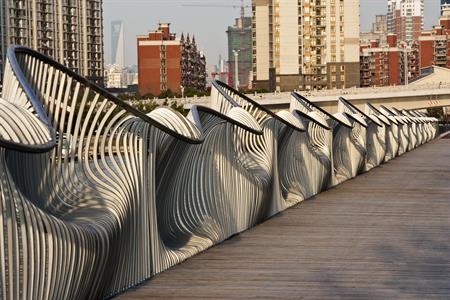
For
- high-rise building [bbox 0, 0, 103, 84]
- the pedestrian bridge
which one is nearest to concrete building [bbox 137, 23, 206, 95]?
high-rise building [bbox 0, 0, 103, 84]

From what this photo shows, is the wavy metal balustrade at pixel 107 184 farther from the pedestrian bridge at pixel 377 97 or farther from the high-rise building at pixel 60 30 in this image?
the high-rise building at pixel 60 30

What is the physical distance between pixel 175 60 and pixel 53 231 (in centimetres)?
16343

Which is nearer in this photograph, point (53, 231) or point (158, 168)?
point (53, 231)

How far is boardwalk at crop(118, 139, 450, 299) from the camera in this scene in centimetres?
891

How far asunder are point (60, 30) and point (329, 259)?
165 meters

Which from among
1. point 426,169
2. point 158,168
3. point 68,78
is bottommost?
point 426,169

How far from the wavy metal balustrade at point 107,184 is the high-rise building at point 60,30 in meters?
143

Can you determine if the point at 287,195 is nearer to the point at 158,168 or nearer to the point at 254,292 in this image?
the point at 158,168

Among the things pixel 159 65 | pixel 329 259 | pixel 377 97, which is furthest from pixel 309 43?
pixel 329 259

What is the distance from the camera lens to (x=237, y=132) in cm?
1354

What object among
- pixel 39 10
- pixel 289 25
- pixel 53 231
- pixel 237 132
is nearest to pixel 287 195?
pixel 237 132

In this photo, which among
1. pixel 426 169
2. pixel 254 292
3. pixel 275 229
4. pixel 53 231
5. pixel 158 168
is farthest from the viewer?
pixel 426 169

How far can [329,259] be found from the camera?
1065 centimetres

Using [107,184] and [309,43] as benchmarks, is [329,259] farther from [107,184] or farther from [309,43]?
[309,43]
